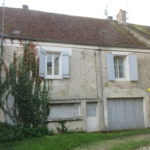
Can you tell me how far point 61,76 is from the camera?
8.23 meters

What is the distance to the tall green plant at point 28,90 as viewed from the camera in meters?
7.41

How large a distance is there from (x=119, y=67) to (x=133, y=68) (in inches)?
30.9

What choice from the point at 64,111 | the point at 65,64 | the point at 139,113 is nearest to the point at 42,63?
the point at 65,64

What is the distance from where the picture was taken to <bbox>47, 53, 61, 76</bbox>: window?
A: 8.34 meters

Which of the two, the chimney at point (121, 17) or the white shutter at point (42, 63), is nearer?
the white shutter at point (42, 63)

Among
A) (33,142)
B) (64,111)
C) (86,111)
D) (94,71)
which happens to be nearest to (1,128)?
(33,142)

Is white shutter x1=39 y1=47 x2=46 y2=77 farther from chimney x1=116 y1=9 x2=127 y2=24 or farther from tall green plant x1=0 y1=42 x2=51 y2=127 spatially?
chimney x1=116 y1=9 x2=127 y2=24

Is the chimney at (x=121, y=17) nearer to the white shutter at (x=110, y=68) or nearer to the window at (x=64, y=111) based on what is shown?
the white shutter at (x=110, y=68)

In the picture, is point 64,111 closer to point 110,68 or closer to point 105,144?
point 105,144

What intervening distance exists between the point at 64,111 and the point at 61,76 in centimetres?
179

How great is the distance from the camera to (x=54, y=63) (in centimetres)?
850

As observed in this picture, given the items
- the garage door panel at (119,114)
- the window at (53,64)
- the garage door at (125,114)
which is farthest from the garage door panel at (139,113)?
the window at (53,64)

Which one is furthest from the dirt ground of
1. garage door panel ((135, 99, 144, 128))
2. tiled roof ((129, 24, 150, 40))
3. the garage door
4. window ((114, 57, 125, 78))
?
tiled roof ((129, 24, 150, 40))

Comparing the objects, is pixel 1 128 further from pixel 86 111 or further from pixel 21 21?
pixel 21 21
